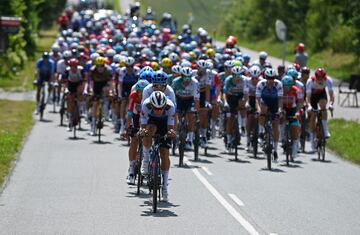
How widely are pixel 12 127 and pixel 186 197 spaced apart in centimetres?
1357

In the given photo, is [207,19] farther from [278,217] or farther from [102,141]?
[278,217]

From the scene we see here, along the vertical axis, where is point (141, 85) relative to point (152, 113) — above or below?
above

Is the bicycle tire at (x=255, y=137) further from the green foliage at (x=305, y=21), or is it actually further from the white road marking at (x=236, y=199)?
the green foliage at (x=305, y=21)

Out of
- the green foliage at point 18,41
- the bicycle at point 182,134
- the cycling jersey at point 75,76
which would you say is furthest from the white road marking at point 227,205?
the green foliage at point 18,41

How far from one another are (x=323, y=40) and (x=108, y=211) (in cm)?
4644

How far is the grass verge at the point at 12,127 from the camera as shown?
22853 millimetres

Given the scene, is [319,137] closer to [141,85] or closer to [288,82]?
[288,82]

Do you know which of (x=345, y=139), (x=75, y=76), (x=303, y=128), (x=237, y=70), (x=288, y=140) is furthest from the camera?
(x=75, y=76)

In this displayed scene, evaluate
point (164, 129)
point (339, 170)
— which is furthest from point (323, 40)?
point (164, 129)

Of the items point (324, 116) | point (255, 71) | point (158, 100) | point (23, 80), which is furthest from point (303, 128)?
point (23, 80)

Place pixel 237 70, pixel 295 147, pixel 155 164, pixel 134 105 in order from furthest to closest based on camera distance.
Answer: pixel 237 70 → pixel 295 147 → pixel 134 105 → pixel 155 164

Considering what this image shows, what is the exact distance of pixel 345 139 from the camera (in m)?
28.2

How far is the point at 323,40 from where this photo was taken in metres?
61.4

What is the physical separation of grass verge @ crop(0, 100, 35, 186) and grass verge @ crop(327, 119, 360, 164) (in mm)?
7380
